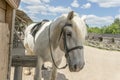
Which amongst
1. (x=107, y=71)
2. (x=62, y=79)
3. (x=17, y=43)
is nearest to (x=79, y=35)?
(x=62, y=79)

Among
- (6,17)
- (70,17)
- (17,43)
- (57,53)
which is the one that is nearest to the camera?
(6,17)

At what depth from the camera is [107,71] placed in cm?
600

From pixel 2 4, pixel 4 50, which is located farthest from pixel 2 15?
pixel 4 50

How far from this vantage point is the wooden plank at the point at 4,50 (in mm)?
2119

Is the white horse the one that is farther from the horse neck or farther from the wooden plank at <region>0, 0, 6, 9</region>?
the wooden plank at <region>0, 0, 6, 9</region>

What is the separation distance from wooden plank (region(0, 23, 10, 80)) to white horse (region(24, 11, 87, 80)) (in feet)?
2.52

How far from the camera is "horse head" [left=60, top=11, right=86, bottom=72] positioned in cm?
251

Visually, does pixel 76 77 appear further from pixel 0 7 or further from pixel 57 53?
pixel 0 7

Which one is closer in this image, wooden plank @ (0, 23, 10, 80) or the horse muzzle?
wooden plank @ (0, 23, 10, 80)

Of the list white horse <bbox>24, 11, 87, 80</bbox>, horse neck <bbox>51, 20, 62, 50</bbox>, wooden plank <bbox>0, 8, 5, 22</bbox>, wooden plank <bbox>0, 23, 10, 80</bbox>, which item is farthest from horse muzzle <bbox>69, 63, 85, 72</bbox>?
wooden plank <bbox>0, 8, 5, 22</bbox>

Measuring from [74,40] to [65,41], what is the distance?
0.17m

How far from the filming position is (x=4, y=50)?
2.24 meters

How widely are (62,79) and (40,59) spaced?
1588 mm

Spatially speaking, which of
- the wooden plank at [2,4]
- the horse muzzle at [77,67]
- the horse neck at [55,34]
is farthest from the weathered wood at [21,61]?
the wooden plank at [2,4]
